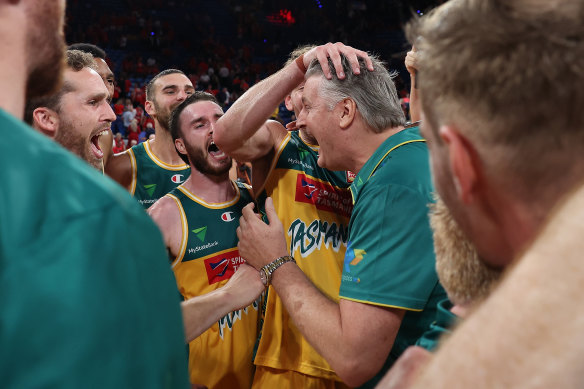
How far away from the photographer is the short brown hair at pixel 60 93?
8.20ft

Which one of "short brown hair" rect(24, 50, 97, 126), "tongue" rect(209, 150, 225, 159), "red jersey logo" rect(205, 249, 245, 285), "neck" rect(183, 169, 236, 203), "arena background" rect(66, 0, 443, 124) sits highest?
"short brown hair" rect(24, 50, 97, 126)

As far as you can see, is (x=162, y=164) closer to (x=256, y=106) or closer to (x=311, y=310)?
(x=256, y=106)

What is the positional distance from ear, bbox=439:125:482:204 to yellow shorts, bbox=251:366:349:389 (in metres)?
1.86

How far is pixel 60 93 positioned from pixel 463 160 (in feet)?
8.30

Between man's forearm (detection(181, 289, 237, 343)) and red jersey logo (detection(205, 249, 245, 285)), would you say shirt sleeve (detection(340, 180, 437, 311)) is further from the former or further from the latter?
red jersey logo (detection(205, 249, 245, 285))

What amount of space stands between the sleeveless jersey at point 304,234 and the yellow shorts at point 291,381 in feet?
0.15

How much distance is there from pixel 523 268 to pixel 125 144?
37.0 ft

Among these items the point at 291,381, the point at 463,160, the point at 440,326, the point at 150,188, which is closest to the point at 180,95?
the point at 150,188

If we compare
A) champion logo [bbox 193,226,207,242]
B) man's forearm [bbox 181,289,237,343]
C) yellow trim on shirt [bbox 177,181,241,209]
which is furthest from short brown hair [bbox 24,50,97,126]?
man's forearm [bbox 181,289,237,343]

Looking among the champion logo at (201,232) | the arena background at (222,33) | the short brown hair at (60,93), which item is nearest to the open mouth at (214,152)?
the champion logo at (201,232)

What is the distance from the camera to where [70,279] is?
66cm

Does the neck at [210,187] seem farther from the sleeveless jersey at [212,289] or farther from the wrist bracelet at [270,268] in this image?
the wrist bracelet at [270,268]

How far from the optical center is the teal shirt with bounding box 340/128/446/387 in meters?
1.73

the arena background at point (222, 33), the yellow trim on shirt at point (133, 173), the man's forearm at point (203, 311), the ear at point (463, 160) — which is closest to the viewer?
the ear at point (463, 160)
